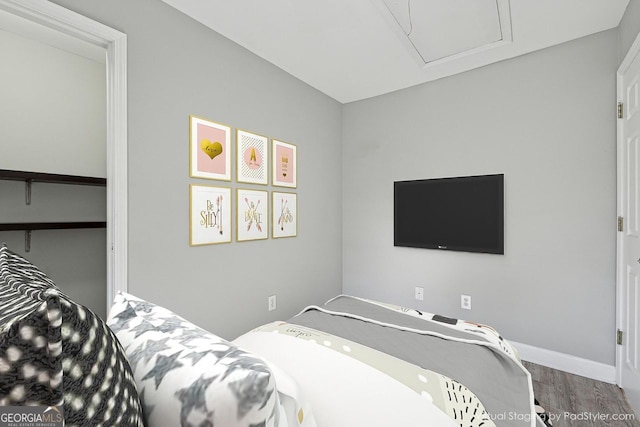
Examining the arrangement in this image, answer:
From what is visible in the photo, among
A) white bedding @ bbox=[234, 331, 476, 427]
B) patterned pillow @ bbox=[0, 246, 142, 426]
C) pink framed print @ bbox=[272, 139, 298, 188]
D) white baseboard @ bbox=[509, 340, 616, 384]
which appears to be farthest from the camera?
pink framed print @ bbox=[272, 139, 298, 188]

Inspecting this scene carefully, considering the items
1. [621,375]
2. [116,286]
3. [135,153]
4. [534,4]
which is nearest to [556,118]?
[534,4]

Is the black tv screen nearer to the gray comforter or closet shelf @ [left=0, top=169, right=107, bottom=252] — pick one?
the gray comforter

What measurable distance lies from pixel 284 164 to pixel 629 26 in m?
2.70

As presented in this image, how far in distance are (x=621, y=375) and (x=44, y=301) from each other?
331 centimetres

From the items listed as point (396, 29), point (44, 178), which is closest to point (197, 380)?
point (44, 178)

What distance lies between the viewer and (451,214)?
2.95 metres

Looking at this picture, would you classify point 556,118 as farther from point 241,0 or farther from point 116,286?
point 116,286

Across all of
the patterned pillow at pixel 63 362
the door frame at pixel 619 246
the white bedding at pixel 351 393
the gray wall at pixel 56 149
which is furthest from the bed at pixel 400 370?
the gray wall at pixel 56 149

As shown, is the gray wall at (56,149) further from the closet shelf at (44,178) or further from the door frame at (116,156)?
the door frame at (116,156)

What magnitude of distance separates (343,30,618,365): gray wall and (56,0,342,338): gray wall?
1.01 m

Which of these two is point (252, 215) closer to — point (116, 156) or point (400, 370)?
point (116, 156)

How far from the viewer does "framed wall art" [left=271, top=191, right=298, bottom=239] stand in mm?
2852

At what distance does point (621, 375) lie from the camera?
218 centimetres

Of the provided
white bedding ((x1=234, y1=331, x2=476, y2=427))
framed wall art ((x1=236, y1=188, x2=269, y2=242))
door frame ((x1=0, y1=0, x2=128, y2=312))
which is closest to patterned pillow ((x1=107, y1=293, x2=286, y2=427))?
white bedding ((x1=234, y1=331, x2=476, y2=427))
